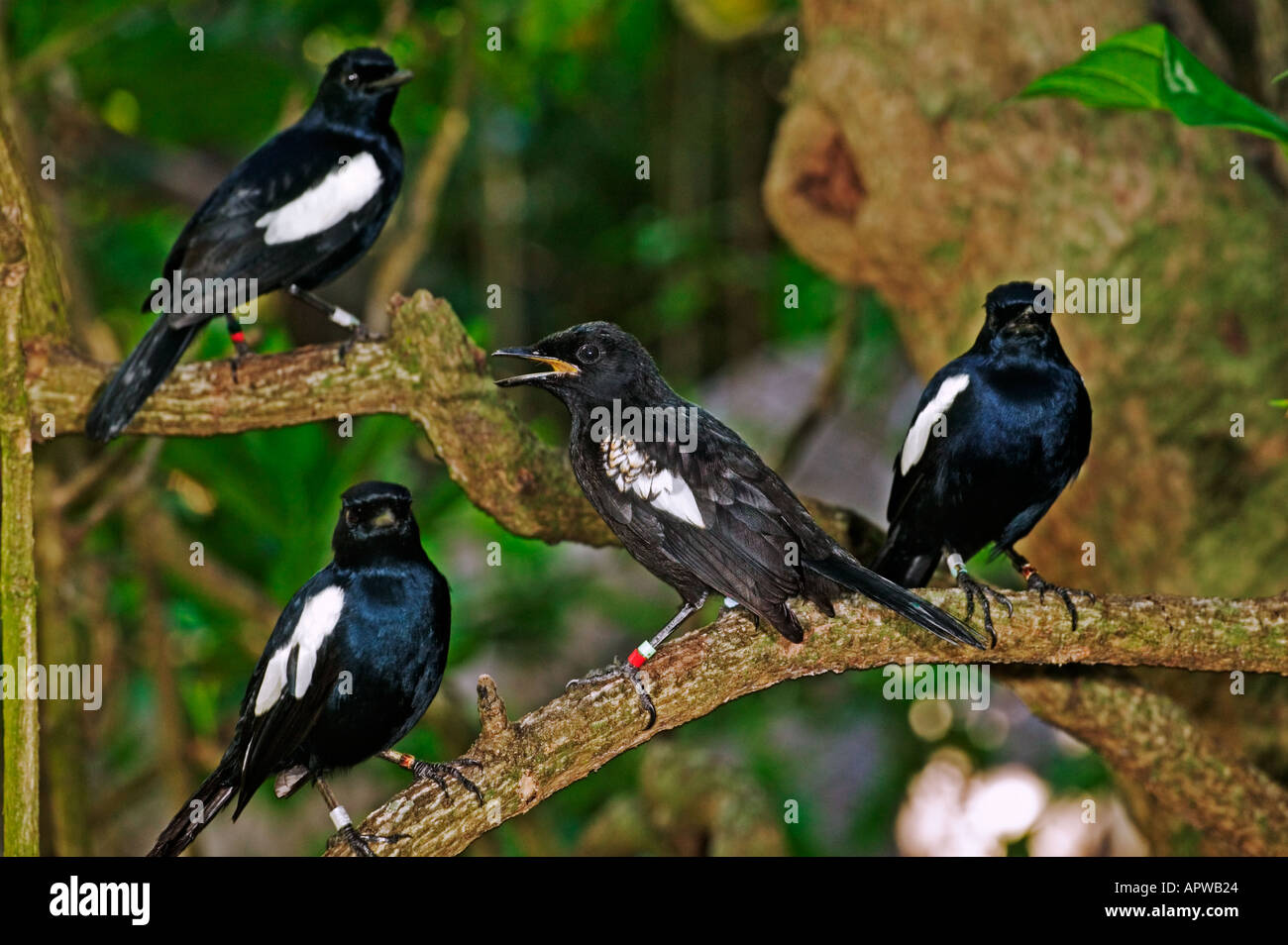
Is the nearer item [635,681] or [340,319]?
[635,681]

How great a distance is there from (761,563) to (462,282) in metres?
5.45

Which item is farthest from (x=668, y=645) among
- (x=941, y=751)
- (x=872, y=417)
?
(x=872, y=417)

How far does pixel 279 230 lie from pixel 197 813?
1220mm

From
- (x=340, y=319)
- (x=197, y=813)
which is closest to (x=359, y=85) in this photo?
(x=340, y=319)

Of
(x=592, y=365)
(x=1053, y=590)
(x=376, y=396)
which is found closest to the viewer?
(x=592, y=365)

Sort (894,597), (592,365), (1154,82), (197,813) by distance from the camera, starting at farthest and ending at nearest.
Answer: (1154,82), (592,365), (894,597), (197,813)

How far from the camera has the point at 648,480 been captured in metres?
1.87

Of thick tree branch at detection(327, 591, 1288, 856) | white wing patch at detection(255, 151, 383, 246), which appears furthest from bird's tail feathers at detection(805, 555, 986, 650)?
white wing patch at detection(255, 151, 383, 246)

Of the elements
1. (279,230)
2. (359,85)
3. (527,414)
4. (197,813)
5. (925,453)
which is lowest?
(197,813)

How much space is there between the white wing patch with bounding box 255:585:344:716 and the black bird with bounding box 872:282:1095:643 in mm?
1033

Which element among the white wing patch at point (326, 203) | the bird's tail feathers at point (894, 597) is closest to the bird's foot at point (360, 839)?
the bird's tail feathers at point (894, 597)

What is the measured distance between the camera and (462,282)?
7020 mm

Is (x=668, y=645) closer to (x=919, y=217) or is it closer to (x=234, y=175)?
(x=234, y=175)

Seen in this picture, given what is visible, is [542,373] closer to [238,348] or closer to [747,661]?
[747,661]
